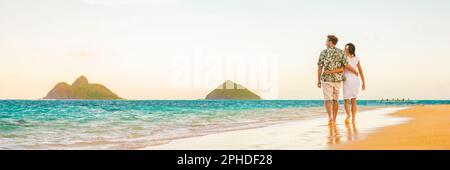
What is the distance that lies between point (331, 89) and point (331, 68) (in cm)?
40

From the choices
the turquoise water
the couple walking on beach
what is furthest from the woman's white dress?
the turquoise water

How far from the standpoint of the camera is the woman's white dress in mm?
8477

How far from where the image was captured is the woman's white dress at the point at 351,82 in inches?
334

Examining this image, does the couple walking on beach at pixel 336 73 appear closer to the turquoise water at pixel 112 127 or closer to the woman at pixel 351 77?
the woman at pixel 351 77

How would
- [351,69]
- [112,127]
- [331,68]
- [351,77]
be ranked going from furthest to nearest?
[112,127] < [351,77] < [351,69] < [331,68]

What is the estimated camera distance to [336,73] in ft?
27.4

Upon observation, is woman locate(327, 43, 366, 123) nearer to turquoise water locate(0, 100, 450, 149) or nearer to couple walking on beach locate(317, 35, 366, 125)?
couple walking on beach locate(317, 35, 366, 125)

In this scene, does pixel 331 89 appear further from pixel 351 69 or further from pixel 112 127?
pixel 112 127

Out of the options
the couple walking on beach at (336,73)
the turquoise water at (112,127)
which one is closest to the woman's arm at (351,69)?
the couple walking on beach at (336,73)

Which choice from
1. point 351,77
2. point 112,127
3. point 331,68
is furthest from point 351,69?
point 112,127

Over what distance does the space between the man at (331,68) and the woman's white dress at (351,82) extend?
0.12m
